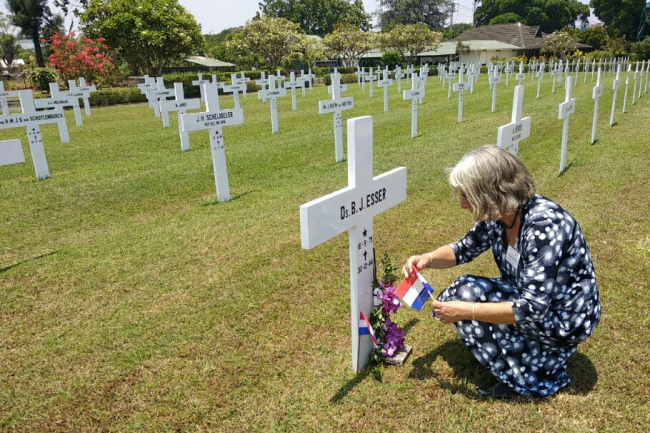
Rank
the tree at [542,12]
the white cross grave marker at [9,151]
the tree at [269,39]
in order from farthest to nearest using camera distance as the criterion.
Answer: the tree at [542,12]
the tree at [269,39]
the white cross grave marker at [9,151]

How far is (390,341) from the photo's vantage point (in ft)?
10.8

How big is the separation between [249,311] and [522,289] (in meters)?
2.38

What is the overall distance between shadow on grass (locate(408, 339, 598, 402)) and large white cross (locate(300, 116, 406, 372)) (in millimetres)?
398

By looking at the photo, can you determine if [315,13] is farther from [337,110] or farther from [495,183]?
[495,183]

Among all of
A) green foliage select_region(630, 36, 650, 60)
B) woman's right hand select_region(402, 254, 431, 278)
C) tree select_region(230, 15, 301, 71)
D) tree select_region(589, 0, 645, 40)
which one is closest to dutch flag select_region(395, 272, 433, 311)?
woman's right hand select_region(402, 254, 431, 278)

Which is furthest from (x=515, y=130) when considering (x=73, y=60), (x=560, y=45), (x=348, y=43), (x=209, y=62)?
(x=209, y=62)

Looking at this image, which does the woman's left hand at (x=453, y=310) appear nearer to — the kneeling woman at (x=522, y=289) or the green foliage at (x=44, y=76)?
the kneeling woman at (x=522, y=289)

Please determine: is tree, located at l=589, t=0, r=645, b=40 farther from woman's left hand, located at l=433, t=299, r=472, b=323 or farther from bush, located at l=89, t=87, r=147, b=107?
woman's left hand, located at l=433, t=299, r=472, b=323

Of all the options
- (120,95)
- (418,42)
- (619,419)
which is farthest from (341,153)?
(418,42)

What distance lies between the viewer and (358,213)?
2941 mm

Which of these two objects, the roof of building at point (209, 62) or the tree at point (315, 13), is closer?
the roof of building at point (209, 62)

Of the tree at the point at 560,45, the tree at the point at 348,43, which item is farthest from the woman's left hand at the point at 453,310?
the tree at the point at 560,45

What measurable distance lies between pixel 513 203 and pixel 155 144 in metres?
12.4

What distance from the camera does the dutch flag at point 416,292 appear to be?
2873 millimetres
